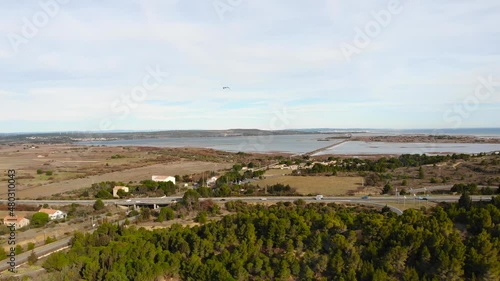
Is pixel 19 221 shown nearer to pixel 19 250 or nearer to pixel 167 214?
pixel 19 250

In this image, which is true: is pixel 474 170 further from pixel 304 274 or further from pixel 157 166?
pixel 157 166

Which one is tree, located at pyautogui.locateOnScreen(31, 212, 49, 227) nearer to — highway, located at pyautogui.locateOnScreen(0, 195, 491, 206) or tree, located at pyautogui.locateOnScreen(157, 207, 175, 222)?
highway, located at pyautogui.locateOnScreen(0, 195, 491, 206)

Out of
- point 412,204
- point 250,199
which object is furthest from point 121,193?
point 412,204

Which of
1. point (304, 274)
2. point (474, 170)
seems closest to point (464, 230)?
point (304, 274)

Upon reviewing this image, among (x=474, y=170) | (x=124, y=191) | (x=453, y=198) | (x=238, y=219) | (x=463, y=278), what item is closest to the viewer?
(x=463, y=278)

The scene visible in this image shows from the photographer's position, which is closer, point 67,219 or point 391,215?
point 391,215

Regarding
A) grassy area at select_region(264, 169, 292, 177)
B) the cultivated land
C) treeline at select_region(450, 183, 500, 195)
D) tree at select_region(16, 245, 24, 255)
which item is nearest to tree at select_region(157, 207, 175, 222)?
tree at select_region(16, 245, 24, 255)
